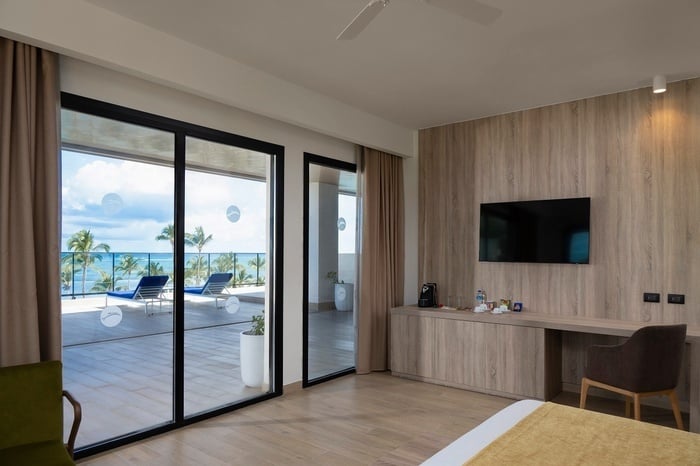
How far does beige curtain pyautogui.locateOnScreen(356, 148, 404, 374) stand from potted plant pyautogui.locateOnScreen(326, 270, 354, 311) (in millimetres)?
147

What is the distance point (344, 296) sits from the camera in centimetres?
511

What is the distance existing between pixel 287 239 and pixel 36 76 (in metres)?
2.31

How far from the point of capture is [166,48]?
10.4 feet

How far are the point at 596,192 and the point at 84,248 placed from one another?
14.2 feet

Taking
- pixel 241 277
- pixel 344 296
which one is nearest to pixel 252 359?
pixel 241 277

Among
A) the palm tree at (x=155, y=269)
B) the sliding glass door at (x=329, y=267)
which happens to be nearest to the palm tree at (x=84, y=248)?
the palm tree at (x=155, y=269)

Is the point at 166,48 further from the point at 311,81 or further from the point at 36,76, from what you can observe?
the point at 311,81

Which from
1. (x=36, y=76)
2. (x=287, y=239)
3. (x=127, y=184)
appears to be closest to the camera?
(x=36, y=76)

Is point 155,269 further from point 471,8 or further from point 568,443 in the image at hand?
point 568,443

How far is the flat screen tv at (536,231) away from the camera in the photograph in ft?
14.1

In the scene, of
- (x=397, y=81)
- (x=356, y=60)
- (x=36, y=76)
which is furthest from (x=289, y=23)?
(x=36, y=76)

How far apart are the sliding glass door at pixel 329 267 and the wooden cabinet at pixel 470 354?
581 mm

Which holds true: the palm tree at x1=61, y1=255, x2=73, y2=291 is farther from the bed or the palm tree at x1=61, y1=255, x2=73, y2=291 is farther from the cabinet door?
the cabinet door

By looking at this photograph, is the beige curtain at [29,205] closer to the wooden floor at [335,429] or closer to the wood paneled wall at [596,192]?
the wooden floor at [335,429]
